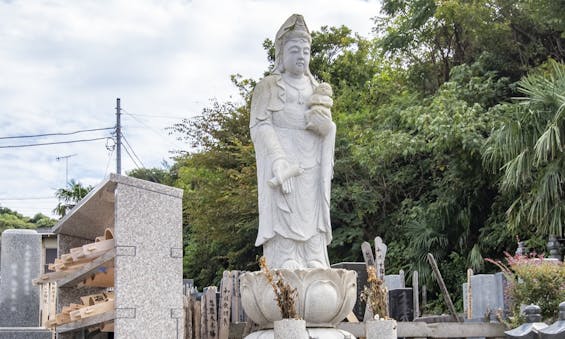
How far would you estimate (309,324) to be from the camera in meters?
6.50

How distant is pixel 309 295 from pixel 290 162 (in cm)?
137

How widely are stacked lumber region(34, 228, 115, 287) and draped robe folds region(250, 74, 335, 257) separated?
2.13 meters

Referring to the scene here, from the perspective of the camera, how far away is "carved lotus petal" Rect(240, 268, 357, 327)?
6445 mm

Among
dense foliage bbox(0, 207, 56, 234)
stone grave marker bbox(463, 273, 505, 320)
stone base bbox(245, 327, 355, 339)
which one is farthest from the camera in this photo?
dense foliage bbox(0, 207, 56, 234)

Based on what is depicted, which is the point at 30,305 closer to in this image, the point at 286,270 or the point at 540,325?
the point at 286,270

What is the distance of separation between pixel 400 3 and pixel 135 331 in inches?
553

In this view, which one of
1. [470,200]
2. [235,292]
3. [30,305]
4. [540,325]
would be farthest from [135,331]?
[470,200]

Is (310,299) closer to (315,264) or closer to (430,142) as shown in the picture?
(315,264)

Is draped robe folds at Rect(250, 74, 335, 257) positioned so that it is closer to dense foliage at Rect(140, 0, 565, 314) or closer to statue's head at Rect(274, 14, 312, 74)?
statue's head at Rect(274, 14, 312, 74)

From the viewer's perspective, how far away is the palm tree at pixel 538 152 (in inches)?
425

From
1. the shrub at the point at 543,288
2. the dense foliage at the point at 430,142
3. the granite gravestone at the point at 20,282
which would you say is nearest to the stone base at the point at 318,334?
the shrub at the point at 543,288

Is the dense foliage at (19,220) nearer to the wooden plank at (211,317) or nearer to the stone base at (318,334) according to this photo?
the wooden plank at (211,317)

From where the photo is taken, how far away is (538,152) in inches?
421

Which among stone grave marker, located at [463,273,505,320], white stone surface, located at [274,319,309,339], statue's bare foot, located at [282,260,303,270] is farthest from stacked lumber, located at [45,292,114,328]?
stone grave marker, located at [463,273,505,320]
